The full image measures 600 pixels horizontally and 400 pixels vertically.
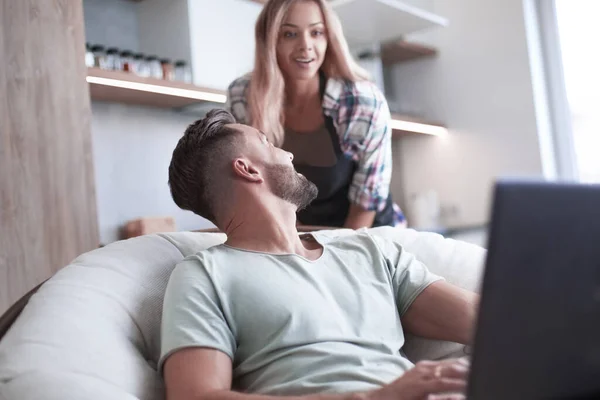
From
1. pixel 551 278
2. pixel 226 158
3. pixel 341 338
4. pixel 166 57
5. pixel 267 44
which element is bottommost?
pixel 341 338

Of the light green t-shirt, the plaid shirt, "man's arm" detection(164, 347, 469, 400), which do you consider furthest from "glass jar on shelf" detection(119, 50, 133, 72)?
"man's arm" detection(164, 347, 469, 400)

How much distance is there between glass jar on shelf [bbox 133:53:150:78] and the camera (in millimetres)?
2787

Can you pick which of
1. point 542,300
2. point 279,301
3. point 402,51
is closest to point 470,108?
point 402,51

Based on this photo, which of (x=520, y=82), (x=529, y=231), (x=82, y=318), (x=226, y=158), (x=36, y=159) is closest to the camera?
(x=529, y=231)

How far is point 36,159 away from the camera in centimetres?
208

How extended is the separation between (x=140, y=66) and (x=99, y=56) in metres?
0.17

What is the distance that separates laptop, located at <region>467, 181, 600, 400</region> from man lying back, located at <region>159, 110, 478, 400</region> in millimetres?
344

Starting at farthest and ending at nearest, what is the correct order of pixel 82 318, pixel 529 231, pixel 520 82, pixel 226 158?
pixel 520 82 → pixel 226 158 → pixel 82 318 → pixel 529 231

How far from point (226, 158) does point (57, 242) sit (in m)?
0.94

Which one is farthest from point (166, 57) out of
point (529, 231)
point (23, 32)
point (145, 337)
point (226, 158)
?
point (529, 231)

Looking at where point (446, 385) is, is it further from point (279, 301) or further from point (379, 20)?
point (379, 20)

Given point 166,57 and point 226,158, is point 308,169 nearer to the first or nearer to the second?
point 226,158

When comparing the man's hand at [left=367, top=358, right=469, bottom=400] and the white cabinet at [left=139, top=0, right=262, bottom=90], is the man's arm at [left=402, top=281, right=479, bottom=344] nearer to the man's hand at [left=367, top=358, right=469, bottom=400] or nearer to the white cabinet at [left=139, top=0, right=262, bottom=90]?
the man's hand at [left=367, top=358, right=469, bottom=400]

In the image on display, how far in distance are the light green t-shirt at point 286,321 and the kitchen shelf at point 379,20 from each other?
8.06 feet
